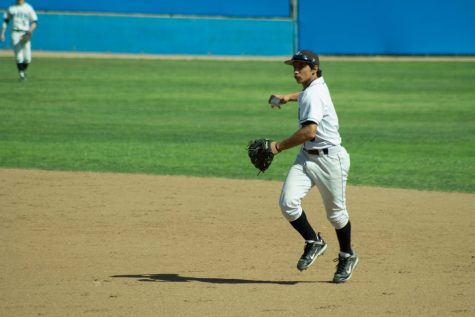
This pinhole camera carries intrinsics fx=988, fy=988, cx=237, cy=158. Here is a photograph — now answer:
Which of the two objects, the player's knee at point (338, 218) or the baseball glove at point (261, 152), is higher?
the baseball glove at point (261, 152)

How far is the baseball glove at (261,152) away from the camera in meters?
7.46

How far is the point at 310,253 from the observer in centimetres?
740

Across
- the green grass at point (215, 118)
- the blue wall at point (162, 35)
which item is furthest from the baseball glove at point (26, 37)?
the blue wall at point (162, 35)

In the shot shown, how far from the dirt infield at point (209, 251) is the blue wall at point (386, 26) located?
20.6 m

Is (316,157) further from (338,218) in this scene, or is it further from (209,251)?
(209,251)

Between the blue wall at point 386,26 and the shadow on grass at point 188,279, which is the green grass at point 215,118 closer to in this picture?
the blue wall at point 386,26

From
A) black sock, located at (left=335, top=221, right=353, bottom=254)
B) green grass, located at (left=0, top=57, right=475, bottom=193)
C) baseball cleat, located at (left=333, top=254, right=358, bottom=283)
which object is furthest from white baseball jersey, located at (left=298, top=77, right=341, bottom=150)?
green grass, located at (left=0, top=57, right=475, bottom=193)

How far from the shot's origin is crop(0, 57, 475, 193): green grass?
13766 mm

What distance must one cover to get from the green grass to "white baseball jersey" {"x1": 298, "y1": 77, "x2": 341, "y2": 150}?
528 centimetres

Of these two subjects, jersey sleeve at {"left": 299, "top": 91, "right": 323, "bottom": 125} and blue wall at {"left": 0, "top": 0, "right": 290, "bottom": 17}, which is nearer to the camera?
jersey sleeve at {"left": 299, "top": 91, "right": 323, "bottom": 125}

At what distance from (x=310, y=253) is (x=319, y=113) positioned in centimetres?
112

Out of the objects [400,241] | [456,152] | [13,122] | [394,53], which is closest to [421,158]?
[456,152]

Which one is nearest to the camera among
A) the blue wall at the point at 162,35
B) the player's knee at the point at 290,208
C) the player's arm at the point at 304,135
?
the player's arm at the point at 304,135

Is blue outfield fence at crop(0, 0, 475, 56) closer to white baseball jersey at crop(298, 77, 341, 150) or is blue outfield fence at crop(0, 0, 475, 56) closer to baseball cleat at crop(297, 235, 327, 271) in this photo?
baseball cleat at crop(297, 235, 327, 271)
